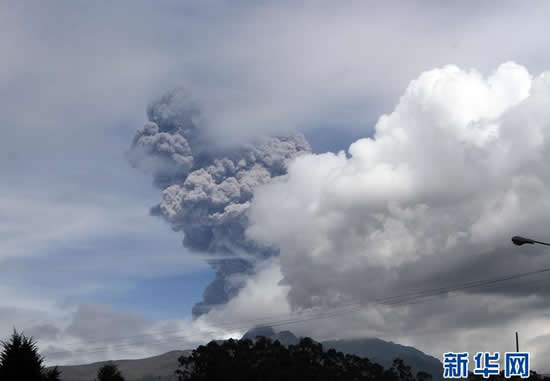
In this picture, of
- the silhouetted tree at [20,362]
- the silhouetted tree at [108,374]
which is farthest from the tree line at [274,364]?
the silhouetted tree at [20,362]

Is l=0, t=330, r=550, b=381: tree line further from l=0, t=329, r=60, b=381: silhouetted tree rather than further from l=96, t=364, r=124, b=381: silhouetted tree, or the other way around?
l=0, t=329, r=60, b=381: silhouetted tree

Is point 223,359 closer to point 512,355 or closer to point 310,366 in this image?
point 310,366

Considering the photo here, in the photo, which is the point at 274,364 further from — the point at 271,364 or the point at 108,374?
the point at 108,374

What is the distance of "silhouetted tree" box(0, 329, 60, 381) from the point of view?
65.4 m

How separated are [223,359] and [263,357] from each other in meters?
11.5

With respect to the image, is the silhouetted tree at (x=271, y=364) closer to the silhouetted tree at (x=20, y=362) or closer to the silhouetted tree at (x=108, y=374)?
the silhouetted tree at (x=108, y=374)

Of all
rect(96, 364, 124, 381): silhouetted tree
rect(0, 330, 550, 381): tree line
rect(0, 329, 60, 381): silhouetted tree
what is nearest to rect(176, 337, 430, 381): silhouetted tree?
rect(0, 330, 550, 381): tree line

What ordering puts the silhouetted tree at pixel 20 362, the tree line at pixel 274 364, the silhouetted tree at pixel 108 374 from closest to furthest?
the silhouetted tree at pixel 20 362
the silhouetted tree at pixel 108 374
the tree line at pixel 274 364

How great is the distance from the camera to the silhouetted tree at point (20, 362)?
65.4m

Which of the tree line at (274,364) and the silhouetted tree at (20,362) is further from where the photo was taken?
the tree line at (274,364)

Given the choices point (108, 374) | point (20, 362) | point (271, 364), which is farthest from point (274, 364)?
point (20, 362)

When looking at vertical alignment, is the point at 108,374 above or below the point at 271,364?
below

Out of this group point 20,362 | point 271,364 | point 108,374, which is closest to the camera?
point 20,362

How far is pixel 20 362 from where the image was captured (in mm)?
65625
